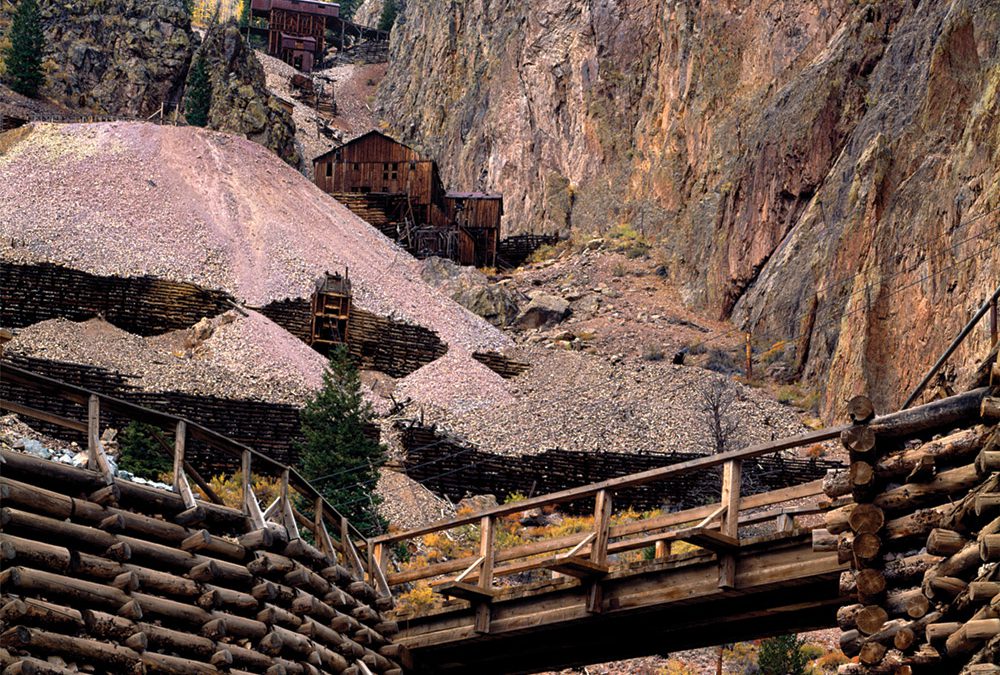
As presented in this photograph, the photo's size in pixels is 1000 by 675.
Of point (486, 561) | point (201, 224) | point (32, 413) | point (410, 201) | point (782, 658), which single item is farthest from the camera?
point (410, 201)

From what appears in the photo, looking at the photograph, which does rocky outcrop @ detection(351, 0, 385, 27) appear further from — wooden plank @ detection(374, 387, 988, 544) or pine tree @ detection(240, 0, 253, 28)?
wooden plank @ detection(374, 387, 988, 544)

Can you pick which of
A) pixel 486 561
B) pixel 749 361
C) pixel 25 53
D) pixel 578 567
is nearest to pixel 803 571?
pixel 578 567

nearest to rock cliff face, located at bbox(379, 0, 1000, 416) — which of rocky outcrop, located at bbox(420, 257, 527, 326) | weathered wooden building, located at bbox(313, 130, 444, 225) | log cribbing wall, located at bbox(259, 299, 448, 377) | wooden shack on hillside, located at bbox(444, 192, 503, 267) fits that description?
wooden shack on hillside, located at bbox(444, 192, 503, 267)

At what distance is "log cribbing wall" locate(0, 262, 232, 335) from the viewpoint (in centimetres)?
5544

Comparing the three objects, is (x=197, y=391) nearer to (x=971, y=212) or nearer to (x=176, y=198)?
(x=176, y=198)

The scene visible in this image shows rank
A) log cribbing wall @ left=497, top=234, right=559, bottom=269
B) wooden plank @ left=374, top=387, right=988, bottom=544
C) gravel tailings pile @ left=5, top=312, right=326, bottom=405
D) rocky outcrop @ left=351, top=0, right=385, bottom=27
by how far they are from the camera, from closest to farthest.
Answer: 1. wooden plank @ left=374, top=387, right=988, bottom=544
2. gravel tailings pile @ left=5, top=312, right=326, bottom=405
3. log cribbing wall @ left=497, top=234, right=559, bottom=269
4. rocky outcrop @ left=351, top=0, right=385, bottom=27

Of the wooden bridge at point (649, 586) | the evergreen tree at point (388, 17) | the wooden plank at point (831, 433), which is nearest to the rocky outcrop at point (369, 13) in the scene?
the evergreen tree at point (388, 17)

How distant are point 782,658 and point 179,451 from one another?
1741cm

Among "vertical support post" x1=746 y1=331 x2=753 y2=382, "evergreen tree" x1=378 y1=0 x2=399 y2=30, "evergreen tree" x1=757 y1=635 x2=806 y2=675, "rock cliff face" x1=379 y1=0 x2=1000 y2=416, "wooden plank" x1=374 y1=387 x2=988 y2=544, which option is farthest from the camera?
"evergreen tree" x1=378 y1=0 x2=399 y2=30

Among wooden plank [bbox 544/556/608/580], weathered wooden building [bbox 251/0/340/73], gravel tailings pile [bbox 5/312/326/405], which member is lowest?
wooden plank [bbox 544/556/608/580]

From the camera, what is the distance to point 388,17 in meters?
128

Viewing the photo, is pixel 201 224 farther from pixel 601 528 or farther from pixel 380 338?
pixel 601 528

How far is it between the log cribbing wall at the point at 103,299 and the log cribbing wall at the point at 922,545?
146ft

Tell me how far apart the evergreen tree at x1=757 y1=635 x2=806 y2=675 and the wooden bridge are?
462 inches
